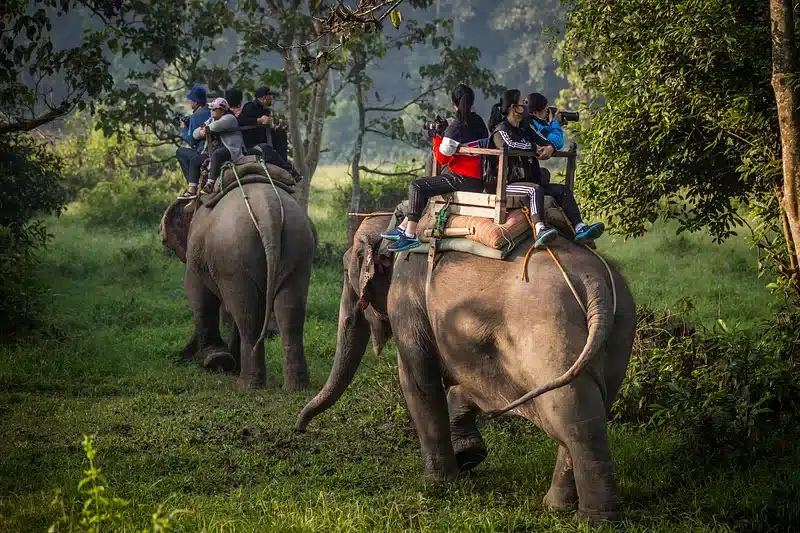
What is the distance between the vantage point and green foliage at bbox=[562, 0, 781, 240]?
7.00 m

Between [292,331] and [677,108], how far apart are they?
12.3ft

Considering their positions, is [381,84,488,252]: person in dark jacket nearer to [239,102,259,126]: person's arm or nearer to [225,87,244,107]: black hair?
[239,102,259,126]: person's arm

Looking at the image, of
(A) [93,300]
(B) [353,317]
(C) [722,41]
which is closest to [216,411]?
(B) [353,317]

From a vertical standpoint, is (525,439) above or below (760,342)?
below

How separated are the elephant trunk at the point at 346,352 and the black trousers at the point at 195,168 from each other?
4.14 metres

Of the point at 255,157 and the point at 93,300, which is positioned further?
the point at 93,300

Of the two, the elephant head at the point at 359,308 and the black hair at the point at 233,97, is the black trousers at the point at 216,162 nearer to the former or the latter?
the black hair at the point at 233,97

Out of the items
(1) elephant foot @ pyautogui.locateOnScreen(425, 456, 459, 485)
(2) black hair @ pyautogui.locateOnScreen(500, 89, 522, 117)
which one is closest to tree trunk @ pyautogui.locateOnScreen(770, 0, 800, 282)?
(2) black hair @ pyautogui.locateOnScreen(500, 89, 522, 117)

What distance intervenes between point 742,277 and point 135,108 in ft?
26.7

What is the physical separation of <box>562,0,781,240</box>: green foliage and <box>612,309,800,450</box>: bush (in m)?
0.97

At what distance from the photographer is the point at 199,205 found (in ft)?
34.5

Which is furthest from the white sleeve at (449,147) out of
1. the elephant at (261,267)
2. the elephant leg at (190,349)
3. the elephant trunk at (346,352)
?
the elephant leg at (190,349)

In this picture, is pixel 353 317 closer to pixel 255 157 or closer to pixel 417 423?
pixel 417 423

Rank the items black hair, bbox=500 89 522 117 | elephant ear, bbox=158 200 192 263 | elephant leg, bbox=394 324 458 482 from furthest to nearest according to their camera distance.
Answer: elephant ear, bbox=158 200 192 263 < elephant leg, bbox=394 324 458 482 < black hair, bbox=500 89 522 117
